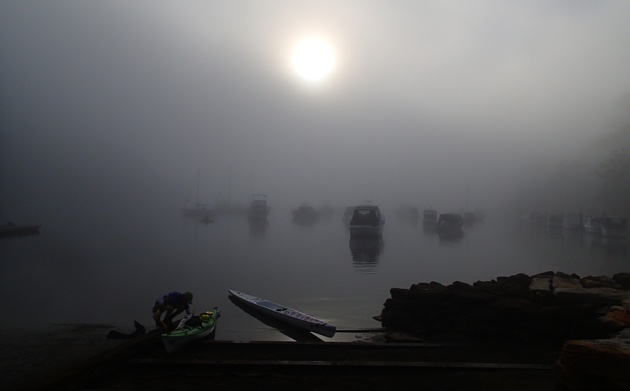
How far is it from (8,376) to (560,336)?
1284 centimetres

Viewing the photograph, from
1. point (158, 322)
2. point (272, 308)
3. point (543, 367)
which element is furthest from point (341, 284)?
point (543, 367)

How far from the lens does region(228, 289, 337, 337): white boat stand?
1330 cm

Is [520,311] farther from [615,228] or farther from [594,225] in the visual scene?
[594,225]

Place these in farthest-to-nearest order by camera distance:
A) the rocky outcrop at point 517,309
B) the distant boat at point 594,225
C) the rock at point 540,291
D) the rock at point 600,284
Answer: the distant boat at point 594,225
the rock at point 600,284
the rock at point 540,291
the rocky outcrop at point 517,309

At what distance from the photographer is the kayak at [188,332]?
10617 mm

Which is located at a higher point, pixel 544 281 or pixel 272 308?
pixel 544 281

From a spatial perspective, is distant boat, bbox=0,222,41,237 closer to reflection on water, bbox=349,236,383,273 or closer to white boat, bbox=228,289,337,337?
reflection on water, bbox=349,236,383,273

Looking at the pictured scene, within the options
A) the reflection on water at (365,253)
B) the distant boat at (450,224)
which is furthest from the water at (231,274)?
the distant boat at (450,224)

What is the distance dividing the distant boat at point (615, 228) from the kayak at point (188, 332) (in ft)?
237

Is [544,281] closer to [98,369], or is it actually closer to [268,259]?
[98,369]

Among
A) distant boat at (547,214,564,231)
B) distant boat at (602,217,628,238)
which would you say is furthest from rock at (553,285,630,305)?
distant boat at (547,214,564,231)

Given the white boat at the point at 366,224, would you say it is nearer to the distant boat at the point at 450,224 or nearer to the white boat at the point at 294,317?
the distant boat at the point at 450,224

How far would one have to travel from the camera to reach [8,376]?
30.4ft

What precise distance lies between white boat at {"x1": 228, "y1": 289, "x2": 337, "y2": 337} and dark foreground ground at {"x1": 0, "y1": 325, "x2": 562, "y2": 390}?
6.91 feet
